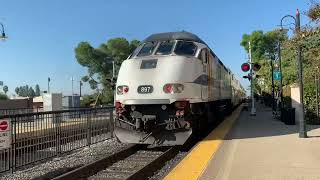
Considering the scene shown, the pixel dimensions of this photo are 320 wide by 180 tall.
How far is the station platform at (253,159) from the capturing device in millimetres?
8852

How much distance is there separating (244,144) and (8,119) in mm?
6050

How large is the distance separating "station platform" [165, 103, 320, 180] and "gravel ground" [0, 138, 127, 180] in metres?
2.79

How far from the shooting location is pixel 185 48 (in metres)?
15.2

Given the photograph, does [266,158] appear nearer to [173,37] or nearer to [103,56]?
[173,37]

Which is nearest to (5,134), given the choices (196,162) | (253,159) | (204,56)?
(196,162)

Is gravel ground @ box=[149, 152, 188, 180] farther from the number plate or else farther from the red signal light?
the red signal light

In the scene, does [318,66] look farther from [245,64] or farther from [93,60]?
[93,60]

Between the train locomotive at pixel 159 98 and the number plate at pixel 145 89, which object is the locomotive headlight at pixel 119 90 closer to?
the train locomotive at pixel 159 98

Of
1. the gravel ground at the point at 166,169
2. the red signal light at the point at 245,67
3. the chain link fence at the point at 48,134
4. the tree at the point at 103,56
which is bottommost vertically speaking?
the gravel ground at the point at 166,169

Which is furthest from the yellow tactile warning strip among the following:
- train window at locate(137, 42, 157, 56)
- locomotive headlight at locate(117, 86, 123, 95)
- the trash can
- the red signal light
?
the red signal light

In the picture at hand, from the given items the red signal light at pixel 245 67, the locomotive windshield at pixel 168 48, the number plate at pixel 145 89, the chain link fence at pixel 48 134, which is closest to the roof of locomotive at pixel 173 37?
the locomotive windshield at pixel 168 48

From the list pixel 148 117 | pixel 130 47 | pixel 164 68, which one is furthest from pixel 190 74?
pixel 130 47

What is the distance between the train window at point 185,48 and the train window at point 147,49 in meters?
0.78

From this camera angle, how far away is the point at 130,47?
78625mm
